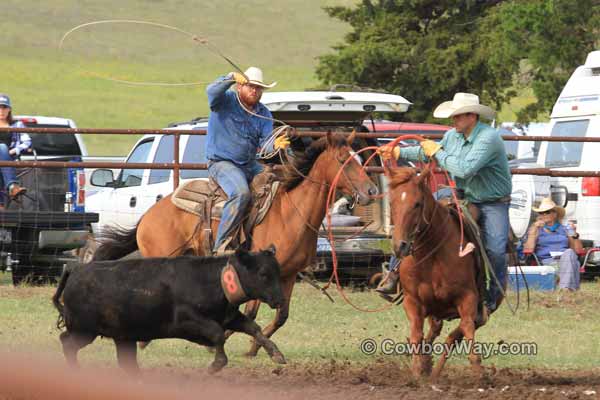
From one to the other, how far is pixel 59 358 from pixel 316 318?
3.75 m

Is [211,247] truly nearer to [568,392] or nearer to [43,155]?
[568,392]

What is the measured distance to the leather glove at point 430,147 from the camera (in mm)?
8406

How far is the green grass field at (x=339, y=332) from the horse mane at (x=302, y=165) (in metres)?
1.42

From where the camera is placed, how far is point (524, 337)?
10.7 metres

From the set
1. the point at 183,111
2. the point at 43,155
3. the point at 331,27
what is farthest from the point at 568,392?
the point at 331,27

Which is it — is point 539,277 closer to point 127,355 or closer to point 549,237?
point 549,237

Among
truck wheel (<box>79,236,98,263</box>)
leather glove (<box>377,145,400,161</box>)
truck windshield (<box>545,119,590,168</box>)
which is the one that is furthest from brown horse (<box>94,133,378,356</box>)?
truck windshield (<box>545,119,590,168</box>)

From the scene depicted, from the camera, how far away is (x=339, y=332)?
1097cm

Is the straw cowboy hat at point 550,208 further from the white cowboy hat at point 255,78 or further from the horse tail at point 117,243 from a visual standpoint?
the horse tail at point 117,243

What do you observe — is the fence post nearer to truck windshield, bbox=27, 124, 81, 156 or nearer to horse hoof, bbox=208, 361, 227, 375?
horse hoof, bbox=208, 361, 227, 375

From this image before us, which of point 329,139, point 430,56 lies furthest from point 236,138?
point 430,56

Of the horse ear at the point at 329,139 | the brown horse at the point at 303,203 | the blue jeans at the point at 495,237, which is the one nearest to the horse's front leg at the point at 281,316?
the brown horse at the point at 303,203

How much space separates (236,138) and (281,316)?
1.66 meters

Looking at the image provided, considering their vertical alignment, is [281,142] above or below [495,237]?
above
